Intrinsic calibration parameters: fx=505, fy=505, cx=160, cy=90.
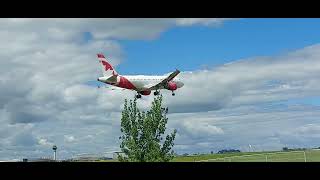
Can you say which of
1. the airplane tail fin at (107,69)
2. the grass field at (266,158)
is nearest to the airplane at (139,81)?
the airplane tail fin at (107,69)

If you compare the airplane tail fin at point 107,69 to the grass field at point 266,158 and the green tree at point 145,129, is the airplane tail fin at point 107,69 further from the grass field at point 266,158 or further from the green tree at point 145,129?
the grass field at point 266,158

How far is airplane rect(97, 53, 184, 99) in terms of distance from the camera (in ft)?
52.3

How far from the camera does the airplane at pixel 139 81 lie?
15.9 metres

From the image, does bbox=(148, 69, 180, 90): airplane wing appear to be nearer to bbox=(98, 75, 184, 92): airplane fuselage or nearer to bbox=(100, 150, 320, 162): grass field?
bbox=(98, 75, 184, 92): airplane fuselage

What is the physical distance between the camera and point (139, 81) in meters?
16.1

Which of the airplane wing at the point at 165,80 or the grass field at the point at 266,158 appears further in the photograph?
the airplane wing at the point at 165,80

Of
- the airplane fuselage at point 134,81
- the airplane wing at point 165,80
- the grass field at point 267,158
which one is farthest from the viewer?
the airplane wing at point 165,80

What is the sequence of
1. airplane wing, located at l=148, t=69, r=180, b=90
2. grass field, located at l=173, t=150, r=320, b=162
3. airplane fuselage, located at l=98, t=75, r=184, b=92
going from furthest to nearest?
1. airplane wing, located at l=148, t=69, r=180, b=90
2. airplane fuselage, located at l=98, t=75, r=184, b=92
3. grass field, located at l=173, t=150, r=320, b=162

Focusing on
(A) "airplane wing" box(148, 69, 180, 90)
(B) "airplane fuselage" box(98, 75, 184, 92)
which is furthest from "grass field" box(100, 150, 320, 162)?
(A) "airplane wing" box(148, 69, 180, 90)

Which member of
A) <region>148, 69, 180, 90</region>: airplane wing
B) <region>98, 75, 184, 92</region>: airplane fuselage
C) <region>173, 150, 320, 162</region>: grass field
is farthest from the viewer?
<region>148, 69, 180, 90</region>: airplane wing

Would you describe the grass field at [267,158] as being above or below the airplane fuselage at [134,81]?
below

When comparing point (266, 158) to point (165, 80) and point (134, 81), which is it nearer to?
point (134, 81)
